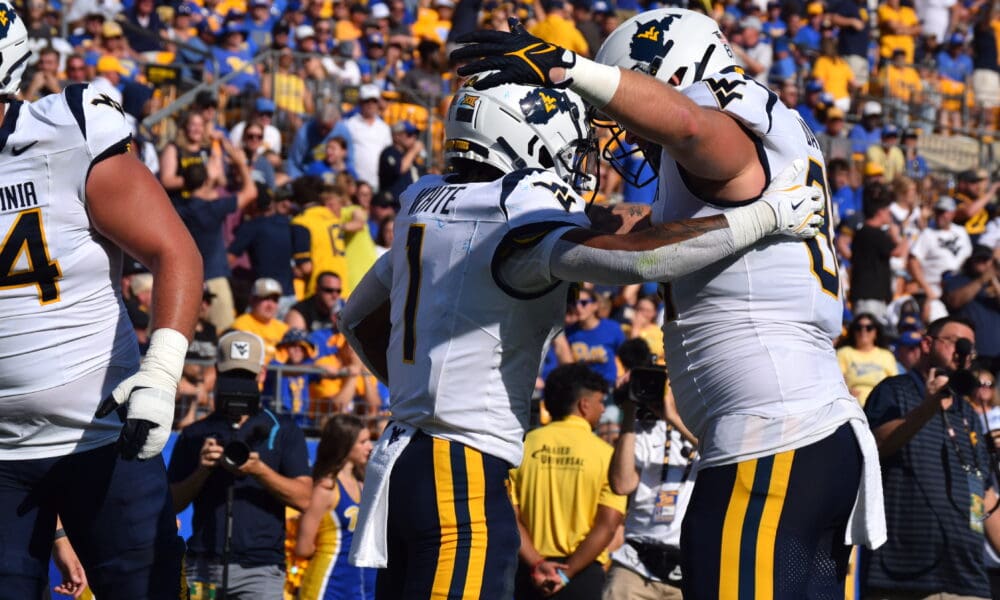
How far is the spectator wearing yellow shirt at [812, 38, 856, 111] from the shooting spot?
1866 centimetres

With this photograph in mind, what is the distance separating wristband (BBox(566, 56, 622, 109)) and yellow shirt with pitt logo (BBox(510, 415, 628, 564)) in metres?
4.09

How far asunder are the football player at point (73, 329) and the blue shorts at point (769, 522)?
1.44 metres

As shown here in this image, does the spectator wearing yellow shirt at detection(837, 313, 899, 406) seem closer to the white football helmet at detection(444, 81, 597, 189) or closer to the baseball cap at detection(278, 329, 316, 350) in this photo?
the baseball cap at detection(278, 329, 316, 350)

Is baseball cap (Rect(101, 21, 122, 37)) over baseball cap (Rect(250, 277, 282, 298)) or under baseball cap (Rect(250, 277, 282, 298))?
over

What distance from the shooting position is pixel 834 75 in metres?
18.8

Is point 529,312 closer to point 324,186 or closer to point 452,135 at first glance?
point 452,135

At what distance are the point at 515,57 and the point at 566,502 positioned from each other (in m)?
4.29

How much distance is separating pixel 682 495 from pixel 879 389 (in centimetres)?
110

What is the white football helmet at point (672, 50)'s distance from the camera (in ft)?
13.2

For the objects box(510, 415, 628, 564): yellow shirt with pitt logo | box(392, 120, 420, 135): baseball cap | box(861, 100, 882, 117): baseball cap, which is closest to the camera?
box(510, 415, 628, 564): yellow shirt with pitt logo

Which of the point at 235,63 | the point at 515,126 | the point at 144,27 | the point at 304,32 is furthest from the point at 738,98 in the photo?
the point at 144,27

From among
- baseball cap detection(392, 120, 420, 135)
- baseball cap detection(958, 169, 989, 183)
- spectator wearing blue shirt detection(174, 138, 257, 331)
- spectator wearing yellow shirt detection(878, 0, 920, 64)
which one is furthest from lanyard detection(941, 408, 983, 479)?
spectator wearing yellow shirt detection(878, 0, 920, 64)

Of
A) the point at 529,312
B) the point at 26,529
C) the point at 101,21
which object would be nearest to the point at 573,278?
the point at 529,312

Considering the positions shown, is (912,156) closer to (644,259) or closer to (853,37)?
(853,37)
